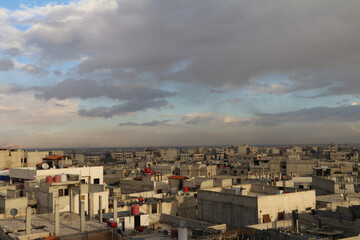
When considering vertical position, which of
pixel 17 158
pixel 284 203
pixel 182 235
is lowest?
pixel 284 203

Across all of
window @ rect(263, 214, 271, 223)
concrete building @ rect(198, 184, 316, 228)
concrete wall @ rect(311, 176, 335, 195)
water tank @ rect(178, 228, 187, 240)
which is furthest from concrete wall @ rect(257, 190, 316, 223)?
concrete wall @ rect(311, 176, 335, 195)

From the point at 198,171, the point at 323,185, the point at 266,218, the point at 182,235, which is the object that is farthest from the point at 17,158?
the point at 182,235

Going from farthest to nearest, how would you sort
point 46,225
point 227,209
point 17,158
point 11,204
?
1. point 17,158
2. point 227,209
3. point 11,204
4. point 46,225

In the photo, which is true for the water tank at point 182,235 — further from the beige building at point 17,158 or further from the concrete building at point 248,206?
the beige building at point 17,158

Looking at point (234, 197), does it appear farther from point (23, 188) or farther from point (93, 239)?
point (23, 188)

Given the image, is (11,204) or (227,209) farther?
(227,209)

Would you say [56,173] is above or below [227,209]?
above

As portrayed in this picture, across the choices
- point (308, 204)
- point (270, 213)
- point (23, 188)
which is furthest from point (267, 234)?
point (23, 188)

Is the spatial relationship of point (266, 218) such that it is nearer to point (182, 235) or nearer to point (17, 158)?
point (182, 235)

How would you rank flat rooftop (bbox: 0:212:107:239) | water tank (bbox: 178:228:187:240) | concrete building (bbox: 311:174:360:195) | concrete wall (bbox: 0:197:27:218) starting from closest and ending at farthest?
water tank (bbox: 178:228:187:240)
flat rooftop (bbox: 0:212:107:239)
concrete wall (bbox: 0:197:27:218)
concrete building (bbox: 311:174:360:195)

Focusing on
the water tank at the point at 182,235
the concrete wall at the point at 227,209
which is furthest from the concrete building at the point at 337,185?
the water tank at the point at 182,235

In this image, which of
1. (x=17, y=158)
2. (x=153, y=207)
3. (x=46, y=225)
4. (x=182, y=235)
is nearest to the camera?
(x=182, y=235)

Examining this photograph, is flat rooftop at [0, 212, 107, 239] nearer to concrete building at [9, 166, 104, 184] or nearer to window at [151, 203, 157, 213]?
window at [151, 203, 157, 213]

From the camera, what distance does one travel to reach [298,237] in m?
25.2
